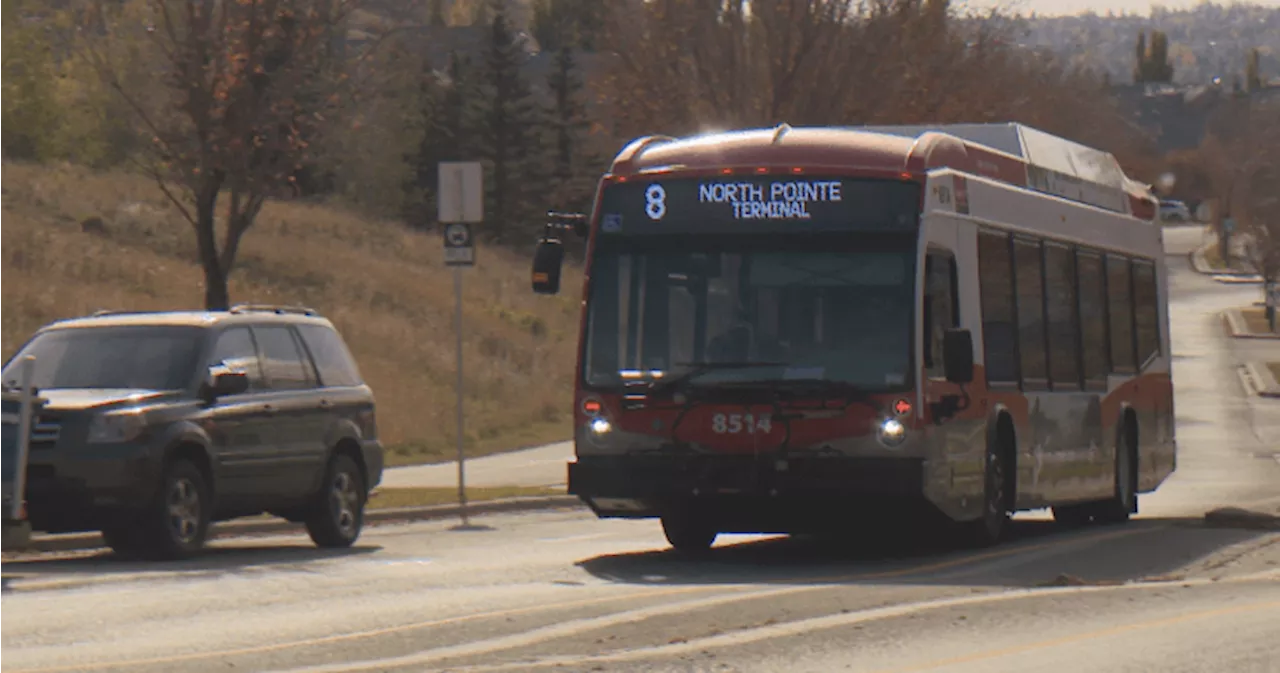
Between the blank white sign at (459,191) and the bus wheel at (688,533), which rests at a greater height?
the blank white sign at (459,191)

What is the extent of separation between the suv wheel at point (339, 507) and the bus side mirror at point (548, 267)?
10.5 ft

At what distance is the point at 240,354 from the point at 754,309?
14.1ft

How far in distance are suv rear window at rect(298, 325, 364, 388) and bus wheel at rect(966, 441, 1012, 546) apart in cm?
535

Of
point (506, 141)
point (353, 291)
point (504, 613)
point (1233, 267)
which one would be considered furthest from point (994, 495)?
point (1233, 267)

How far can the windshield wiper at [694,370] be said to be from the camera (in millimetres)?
15867

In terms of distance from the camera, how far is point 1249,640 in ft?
36.7

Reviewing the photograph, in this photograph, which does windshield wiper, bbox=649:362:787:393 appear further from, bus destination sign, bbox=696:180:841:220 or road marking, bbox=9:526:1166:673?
road marking, bbox=9:526:1166:673

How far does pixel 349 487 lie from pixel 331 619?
706 cm

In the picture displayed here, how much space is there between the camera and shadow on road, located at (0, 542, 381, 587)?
51.5 ft

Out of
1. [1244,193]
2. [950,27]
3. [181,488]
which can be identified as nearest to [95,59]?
[181,488]

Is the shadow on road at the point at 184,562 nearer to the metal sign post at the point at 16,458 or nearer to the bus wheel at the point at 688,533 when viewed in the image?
the metal sign post at the point at 16,458

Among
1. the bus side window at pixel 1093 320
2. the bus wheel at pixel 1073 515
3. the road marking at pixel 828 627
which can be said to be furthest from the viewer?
the bus wheel at pixel 1073 515

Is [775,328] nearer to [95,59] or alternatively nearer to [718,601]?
[718,601]

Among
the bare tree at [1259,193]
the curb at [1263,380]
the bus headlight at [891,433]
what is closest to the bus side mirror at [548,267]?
the bus headlight at [891,433]
